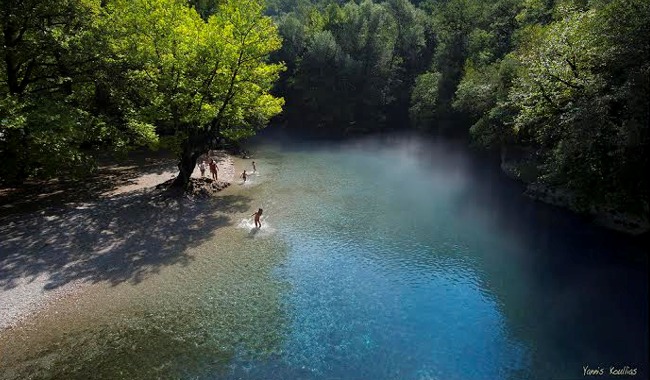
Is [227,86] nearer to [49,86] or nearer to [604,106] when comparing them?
[49,86]

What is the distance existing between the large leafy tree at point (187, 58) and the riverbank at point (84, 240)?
4.35 metres

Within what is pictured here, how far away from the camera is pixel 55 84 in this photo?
87.1 ft

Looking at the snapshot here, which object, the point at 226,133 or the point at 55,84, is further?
the point at 226,133

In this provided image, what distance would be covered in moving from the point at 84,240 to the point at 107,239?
106 cm

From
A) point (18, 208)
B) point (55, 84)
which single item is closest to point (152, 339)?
point (18, 208)

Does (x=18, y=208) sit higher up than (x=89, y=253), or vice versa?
(x=18, y=208)

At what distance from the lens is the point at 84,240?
2170cm

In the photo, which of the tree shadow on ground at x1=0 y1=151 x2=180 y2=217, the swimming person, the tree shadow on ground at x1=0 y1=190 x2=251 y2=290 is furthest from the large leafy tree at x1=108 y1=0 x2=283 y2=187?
the swimming person

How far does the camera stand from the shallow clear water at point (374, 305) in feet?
45.7

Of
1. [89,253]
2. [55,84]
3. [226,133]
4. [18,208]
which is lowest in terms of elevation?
[89,253]

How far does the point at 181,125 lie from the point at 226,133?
318 cm

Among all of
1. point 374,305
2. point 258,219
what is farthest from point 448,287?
point 258,219

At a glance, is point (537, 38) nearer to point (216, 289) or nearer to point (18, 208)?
point (216, 289)

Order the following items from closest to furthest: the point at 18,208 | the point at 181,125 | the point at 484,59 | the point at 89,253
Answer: the point at 89,253 → the point at 18,208 → the point at 181,125 → the point at 484,59
